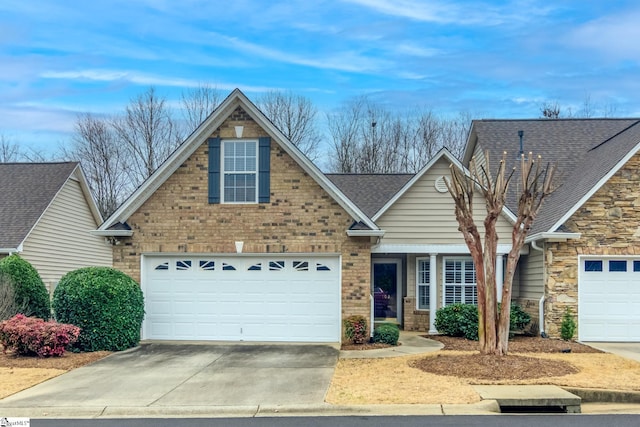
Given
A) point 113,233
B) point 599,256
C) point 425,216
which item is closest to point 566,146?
point 599,256

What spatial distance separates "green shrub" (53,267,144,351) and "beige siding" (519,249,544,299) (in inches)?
434

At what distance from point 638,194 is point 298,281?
367 inches

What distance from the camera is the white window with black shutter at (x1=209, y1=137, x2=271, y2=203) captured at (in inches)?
663

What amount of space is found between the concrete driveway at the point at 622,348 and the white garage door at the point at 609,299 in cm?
40

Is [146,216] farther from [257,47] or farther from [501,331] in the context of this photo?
[501,331]

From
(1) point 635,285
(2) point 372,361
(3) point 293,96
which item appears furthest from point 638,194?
(3) point 293,96

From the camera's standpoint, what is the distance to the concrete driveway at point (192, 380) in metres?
10.4

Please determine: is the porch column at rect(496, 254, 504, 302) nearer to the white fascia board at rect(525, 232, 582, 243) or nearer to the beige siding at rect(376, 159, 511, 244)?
the beige siding at rect(376, 159, 511, 244)

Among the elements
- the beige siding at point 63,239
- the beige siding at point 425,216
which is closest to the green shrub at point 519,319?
the beige siding at point 425,216

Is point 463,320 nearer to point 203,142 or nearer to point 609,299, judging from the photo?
point 609,299

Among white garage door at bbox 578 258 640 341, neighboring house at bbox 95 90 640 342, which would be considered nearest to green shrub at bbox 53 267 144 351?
neighboring house at bbox 95 90 640 342

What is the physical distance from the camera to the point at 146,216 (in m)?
17.0

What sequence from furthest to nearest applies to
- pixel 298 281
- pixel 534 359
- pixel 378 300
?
1. pixel 378 300
2. pixel 298 281
3. pixel 534 359

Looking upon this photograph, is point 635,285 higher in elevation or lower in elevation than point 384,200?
lower
